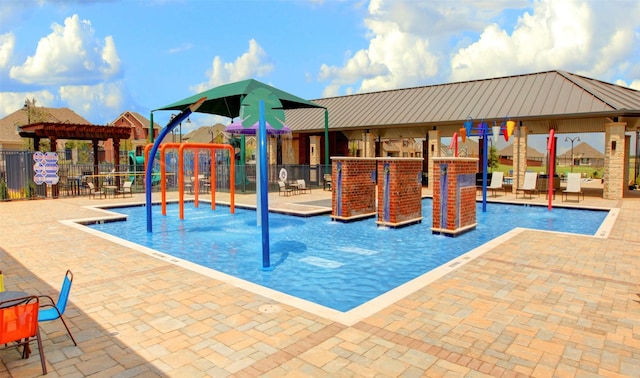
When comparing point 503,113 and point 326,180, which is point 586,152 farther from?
point 326,180

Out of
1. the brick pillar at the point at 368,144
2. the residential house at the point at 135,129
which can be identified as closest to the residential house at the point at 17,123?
the residential house at the point at 135,129

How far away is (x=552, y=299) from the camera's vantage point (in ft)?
17.6

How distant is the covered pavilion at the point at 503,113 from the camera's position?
18.3 metres

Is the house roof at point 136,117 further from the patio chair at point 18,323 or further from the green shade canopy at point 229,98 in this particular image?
the patio chair at point 18,323

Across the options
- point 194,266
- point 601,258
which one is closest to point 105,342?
point 194,266

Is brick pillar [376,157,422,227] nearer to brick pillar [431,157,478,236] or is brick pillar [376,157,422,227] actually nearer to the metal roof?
brick pillar [431,157,478,236]

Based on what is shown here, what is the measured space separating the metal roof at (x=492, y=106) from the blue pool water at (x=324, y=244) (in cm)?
638

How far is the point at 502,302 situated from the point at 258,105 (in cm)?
523

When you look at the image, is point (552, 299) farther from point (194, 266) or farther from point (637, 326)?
point (194, 266)

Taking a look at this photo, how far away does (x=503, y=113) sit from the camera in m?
21.1

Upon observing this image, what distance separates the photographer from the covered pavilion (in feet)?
60.1

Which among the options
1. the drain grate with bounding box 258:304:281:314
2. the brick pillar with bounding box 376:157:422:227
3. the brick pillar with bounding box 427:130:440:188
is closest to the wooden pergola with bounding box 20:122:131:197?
the brick pillar with bounding box 376:157:422:227

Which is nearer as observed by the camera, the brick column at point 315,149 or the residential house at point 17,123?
the brick column at point 315,149

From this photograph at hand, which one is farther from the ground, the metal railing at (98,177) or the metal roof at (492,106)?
the metal roof at (492,106)
